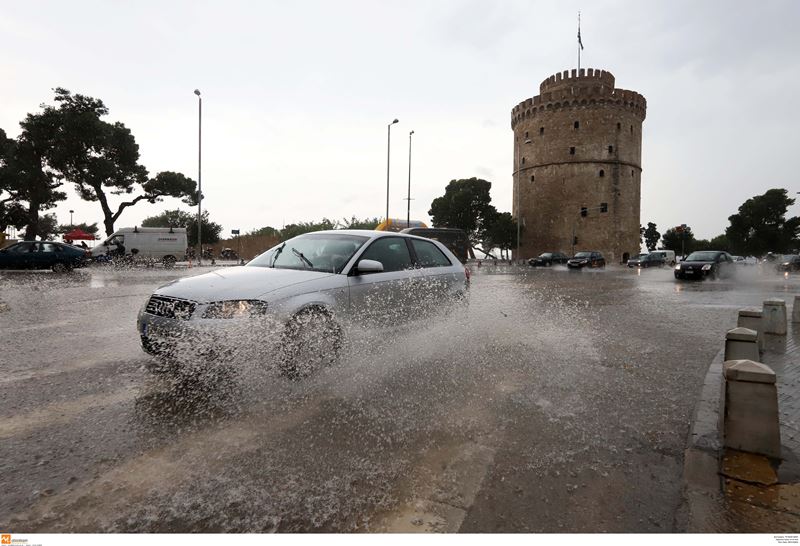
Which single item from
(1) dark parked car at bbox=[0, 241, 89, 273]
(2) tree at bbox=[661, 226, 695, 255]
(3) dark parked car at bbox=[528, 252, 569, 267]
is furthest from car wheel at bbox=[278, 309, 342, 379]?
(2) tree at bbox=[661, 226, 695, 255]

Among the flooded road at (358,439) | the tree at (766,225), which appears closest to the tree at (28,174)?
the flooded road at (358,439)

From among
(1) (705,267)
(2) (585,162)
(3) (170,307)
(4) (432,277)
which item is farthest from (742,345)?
(2) (585,162)

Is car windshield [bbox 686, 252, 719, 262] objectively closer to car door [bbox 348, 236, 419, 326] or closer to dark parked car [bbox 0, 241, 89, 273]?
car door [bbox 348, 236, 419, 326]

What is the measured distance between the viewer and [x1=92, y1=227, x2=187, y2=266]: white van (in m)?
28.0

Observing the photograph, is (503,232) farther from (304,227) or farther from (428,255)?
(428,255)

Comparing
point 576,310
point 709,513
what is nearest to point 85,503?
point 709,513

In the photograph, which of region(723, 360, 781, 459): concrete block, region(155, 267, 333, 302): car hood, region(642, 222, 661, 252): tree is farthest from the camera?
region(642, 222, 661, 252): tree

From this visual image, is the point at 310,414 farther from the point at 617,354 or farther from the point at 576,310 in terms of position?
the point at 576,310

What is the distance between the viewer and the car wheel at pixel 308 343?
413cm

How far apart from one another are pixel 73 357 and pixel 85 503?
11.6 feet

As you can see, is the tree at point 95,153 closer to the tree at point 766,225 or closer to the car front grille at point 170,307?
the car front grille at point 170,307

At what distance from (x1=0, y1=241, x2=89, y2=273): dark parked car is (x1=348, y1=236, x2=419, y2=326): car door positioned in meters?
19.8

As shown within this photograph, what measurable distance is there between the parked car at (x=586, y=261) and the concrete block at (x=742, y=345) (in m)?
32.5

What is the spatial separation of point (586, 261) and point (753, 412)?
117 ft
